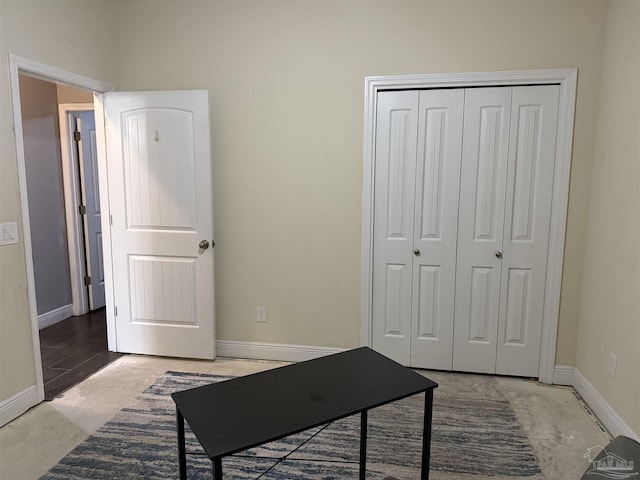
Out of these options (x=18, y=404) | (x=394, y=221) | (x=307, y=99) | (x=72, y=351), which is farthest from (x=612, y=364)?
(x=72, y=351)

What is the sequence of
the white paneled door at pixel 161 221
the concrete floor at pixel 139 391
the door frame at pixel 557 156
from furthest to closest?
1. the white paneled door at pixel 161 221
2. the door frame at pixel 557 156
3. the concrete floor at pixel 139 391

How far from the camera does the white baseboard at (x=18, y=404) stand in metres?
2.43

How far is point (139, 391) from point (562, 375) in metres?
2.87

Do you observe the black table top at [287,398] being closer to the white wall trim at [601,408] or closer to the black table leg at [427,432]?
the black table leg at [427,432]

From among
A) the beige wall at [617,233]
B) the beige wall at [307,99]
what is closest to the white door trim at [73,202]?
the beige wall at [307,99]

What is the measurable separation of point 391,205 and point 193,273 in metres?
1.56

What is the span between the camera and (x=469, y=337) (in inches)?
123

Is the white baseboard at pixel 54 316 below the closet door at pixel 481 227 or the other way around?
below

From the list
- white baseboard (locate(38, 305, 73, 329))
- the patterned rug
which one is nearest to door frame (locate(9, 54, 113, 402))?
the patterned rug

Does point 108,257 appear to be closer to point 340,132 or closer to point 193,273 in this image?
point 193,273

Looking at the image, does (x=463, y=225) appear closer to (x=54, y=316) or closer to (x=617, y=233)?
(x=617, y=233)

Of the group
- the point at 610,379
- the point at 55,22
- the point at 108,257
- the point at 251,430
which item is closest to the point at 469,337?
the point at 610,379

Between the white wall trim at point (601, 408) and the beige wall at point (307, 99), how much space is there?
0.52ft

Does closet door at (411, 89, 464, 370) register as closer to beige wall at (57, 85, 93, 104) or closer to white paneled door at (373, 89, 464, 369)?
white paneled door at (373, 89, 464, 369)
